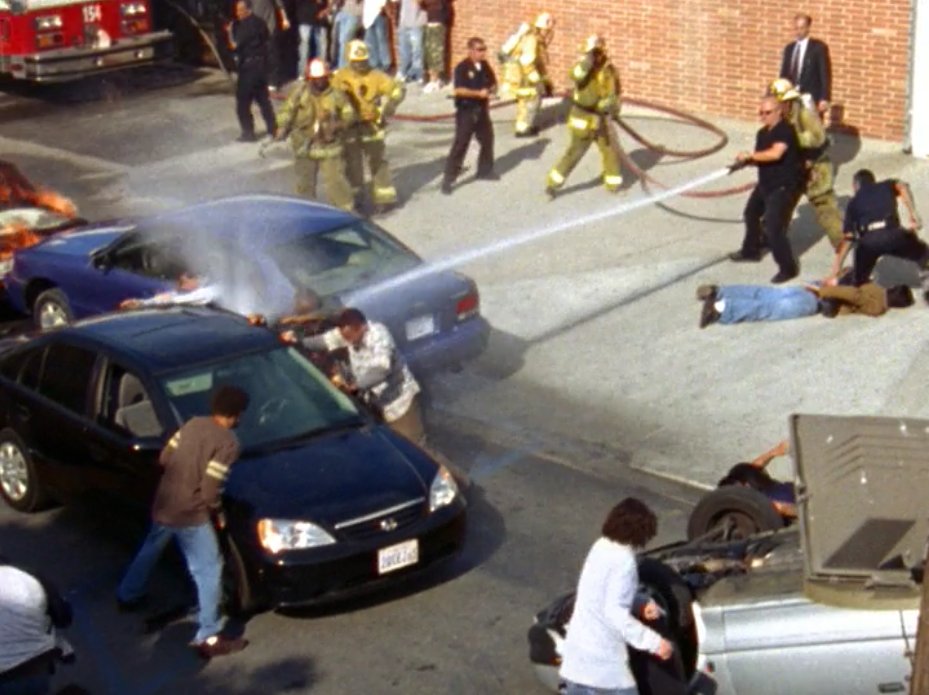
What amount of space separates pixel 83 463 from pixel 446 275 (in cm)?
400

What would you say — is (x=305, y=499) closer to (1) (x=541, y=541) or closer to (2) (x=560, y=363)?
(1) (x=541, y=541)

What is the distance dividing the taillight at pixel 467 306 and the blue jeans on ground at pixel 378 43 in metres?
11.1

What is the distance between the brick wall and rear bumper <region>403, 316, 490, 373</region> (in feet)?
24.2

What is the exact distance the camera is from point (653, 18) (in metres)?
21.9

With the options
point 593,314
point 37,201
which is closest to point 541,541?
point 593,314

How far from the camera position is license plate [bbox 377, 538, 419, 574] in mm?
10031

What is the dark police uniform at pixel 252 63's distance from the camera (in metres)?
22.2

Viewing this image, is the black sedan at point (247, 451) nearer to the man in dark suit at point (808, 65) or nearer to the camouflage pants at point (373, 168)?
the camouflage pants at point (373, 168)

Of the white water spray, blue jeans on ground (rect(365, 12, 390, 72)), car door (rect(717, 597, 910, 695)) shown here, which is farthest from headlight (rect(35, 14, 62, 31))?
car door (rect(717, 597, 910, 695))

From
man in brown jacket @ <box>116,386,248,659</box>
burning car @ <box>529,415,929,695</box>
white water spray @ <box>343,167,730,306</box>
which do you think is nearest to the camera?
burning car @ <box>529,415,929,695</box>

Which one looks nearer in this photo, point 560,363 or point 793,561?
point 793,561

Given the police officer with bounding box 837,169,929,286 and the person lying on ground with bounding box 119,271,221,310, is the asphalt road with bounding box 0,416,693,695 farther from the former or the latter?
the police officer with bounding box 837,169,929,286

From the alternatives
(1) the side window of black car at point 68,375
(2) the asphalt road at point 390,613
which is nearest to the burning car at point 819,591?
(2) the asphalt road at point 390,613

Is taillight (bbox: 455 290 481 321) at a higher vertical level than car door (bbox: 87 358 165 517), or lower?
lower
